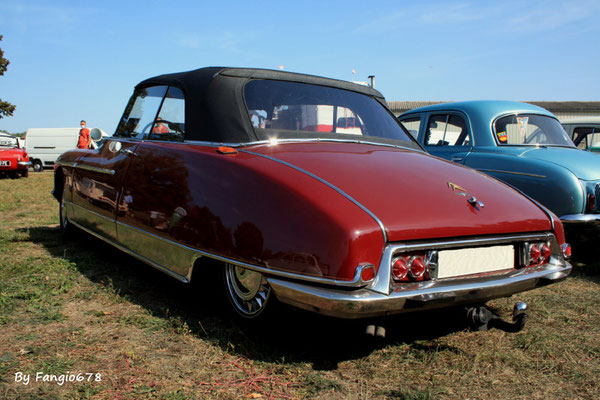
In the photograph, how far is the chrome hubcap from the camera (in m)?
2.37

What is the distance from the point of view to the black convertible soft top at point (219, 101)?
2764 mm

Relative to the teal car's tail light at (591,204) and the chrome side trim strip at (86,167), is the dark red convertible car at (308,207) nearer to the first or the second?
the chrome side trim strip at (86,167)

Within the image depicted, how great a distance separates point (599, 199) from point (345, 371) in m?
3.13

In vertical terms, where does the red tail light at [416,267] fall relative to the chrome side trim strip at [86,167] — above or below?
below

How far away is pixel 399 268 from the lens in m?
2.04

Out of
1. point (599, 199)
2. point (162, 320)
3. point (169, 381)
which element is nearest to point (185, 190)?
point (162, 320)

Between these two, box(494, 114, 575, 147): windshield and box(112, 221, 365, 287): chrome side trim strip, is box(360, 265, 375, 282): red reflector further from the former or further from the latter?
box(494, 114, 575, 147): windshield

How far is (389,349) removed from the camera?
2.42m

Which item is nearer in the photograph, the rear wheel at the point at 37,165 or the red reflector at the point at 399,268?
the red reflector at the point at 399,268

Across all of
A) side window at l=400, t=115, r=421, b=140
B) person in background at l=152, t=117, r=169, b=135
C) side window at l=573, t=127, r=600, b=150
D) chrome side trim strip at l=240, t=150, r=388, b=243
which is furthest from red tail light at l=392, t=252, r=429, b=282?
side window at l=573, t=127, r=600, b=150

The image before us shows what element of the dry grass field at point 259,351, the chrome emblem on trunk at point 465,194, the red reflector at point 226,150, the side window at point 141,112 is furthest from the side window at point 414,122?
the red reflector at point 226,150

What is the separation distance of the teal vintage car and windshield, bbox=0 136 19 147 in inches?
595

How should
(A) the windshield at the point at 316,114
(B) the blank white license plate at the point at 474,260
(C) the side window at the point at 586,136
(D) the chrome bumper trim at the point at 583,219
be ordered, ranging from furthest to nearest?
(C) the side window at the point at 586,136 < (D) the chrome bumper trim at the point at 583,219 < (A) the windshield at the point at 316,114 < (B) the blank white license plate at the point at 474,260

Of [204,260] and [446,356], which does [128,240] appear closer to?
[204,260]
